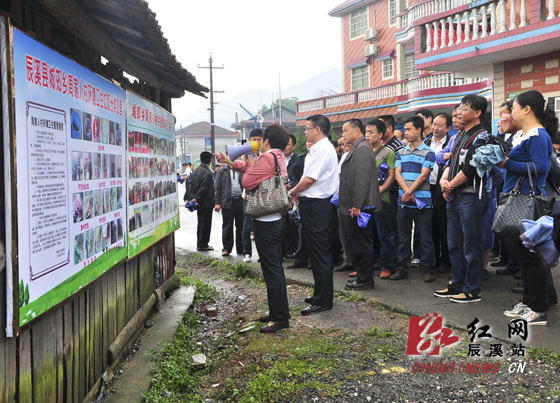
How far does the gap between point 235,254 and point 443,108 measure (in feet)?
45.5

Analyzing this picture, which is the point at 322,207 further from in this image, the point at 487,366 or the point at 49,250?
the point at 49,250

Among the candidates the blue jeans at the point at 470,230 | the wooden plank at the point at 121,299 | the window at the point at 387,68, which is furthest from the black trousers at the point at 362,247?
the window at the point at 387,68

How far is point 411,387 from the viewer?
Result: 11.7 ft

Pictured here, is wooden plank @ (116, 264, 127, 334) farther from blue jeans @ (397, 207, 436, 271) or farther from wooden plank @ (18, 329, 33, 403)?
blue jeans @ (397, 207, 436, 271)

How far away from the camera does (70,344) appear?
3.43 metres

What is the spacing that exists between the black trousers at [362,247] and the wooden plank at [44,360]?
373cm

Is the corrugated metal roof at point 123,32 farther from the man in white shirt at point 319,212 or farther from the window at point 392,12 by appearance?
the window at point 392,12

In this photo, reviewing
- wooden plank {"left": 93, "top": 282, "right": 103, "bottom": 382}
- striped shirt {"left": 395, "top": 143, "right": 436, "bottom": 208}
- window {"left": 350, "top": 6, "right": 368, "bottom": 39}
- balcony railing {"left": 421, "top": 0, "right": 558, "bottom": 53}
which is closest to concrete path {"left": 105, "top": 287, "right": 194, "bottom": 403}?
wooden plank {"left": 93, "top": 282, "right": 103, "bottom": 382}

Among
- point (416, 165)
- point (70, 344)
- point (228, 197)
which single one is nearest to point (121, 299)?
point (70, 344)

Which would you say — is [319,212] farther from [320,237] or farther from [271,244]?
[271,244]

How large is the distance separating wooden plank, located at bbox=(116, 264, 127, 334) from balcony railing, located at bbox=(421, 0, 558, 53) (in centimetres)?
934

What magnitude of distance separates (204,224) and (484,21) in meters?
7.65

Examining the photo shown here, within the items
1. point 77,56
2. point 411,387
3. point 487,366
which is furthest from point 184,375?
point 77,56

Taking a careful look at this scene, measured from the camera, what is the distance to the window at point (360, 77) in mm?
29125
